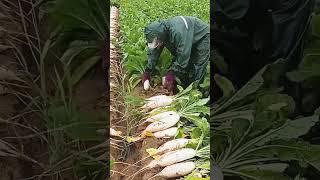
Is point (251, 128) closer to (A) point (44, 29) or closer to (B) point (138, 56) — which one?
(B) point (138, 56)

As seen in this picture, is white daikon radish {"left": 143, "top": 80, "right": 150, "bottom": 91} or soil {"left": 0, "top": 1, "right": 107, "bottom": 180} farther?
white daikon radish {"left": 143, "top": 80, "right": 150, "bottom": 91}

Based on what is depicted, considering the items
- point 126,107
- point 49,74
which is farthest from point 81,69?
point 126,107

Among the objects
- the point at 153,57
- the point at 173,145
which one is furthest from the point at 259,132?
the point at 153,57

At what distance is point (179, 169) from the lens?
152 cm

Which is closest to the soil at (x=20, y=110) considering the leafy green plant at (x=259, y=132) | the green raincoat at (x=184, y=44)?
the green raincoat at (x=184, y=44)

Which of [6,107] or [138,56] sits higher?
[138,56]

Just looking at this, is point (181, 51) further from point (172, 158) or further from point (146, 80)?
point (172, 158)

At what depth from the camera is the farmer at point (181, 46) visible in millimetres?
1497

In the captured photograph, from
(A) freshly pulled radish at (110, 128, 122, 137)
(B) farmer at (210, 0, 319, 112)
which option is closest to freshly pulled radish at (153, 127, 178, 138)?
(A) freshly pulled radish at (110, 128, 122, 137)

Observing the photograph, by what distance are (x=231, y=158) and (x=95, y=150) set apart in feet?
1.29

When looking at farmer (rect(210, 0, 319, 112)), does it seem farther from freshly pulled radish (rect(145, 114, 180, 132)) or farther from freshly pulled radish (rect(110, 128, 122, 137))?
freshly pulled radish (rect(110, 128, 122, 137))

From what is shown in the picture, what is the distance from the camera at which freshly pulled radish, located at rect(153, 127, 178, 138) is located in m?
1.53

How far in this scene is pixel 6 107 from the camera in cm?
140

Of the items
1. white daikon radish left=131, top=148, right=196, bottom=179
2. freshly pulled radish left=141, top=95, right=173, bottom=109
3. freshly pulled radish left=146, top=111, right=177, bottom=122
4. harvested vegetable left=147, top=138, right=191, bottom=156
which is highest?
freshly pulled radish left=141, top=95, right=173, bottom=109
